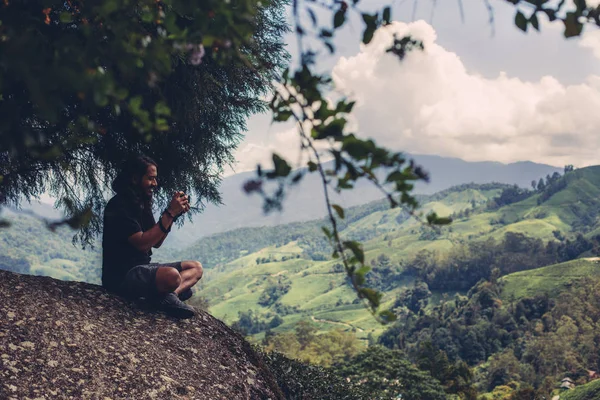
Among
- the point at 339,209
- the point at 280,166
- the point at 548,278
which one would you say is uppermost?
the point at 280,166

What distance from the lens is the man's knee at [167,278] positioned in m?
8.84

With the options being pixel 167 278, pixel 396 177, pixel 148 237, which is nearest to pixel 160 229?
pixel 148 237

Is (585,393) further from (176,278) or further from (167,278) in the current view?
(167,278)

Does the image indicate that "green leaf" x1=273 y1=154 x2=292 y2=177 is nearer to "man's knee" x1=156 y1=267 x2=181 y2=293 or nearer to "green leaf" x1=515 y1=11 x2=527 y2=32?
"green leaf" x1=515 y1=11 x2=527 y2=32

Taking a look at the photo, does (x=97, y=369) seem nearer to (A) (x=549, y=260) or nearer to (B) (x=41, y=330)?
(B) (x=41, y=330)

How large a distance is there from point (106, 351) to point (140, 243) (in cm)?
167

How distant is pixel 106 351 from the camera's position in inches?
322

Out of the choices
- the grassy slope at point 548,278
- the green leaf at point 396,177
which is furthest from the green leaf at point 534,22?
the grassy slope at point 548,278

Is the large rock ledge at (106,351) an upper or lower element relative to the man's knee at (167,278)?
lower

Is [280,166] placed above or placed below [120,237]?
Answer: below

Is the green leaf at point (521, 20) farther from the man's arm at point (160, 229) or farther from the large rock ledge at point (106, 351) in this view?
the large rock ledge at point (106, 351)

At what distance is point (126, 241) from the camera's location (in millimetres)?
8641

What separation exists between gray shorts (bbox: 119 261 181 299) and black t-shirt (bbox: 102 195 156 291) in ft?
0.39

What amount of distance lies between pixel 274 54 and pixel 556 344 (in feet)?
378
